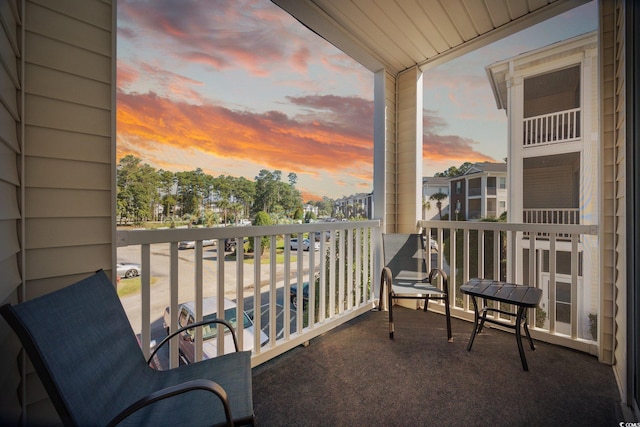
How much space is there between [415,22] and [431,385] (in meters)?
3.10

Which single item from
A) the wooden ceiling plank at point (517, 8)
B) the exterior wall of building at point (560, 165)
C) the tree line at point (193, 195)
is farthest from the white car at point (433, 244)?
the wooden ceiling plank at point (517, 8)

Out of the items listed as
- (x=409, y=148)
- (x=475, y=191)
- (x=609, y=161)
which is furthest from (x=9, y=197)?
(x=475, y=191)

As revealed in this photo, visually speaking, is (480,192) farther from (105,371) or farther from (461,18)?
(105,371)

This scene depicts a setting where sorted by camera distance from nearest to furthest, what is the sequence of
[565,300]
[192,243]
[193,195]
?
[193,195] < [192,243] < [565,300]

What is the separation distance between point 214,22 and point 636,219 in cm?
307

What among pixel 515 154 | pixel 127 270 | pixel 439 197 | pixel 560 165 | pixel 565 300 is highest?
pixel 515 154

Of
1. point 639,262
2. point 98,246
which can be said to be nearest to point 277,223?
point 98,246

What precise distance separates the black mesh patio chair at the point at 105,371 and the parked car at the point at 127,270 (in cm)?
21

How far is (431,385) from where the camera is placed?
5.90 ft

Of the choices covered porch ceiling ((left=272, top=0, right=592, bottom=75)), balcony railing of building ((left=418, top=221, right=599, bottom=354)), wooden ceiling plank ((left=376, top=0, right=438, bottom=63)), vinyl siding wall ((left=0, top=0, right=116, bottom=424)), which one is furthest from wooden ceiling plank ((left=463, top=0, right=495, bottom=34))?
vinyl siding wall ((left=0, top=0, right=116, bottom=424))

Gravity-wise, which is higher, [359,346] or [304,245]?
[304,245]

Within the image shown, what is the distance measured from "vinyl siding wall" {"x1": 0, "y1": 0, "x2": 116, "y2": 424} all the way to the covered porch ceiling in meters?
1.56

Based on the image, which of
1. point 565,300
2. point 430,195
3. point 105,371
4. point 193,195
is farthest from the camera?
point 430,195

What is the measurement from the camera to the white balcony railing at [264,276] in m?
1.50
